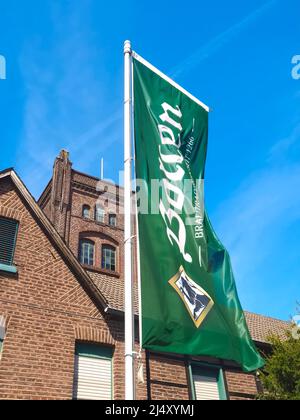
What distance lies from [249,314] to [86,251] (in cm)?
1667

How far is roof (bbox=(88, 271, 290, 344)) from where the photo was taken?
12172 mm

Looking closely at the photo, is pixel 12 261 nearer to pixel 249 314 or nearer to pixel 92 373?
A: pixel 92 373

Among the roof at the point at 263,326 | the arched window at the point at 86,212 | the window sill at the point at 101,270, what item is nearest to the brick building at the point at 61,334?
the roof at the point at 263,326

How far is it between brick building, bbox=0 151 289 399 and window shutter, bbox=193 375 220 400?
0.02m

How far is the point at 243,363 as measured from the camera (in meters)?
7.35

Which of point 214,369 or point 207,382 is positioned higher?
point 214,369

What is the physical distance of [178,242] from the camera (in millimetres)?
7203

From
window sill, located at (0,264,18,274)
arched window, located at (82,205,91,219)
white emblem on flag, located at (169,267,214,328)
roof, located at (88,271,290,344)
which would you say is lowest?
white emblem on flag, located at (169,267,214,328)

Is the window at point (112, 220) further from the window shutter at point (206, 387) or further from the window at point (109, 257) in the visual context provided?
the window shutter at point (206, 387)

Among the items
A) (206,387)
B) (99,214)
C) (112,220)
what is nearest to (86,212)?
(99,214)

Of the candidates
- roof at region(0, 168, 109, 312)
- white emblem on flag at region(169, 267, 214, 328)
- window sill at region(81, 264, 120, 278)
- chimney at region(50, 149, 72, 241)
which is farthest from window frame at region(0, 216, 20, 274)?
chimney at region(50, 149, 72, 241)

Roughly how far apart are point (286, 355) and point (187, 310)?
21.3ft

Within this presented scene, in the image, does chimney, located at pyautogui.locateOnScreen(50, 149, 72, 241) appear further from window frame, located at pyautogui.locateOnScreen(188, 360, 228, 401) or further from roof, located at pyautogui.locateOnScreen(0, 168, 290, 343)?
window frame, located at pyautogui.locateOnScreen(188, 360, 228, 401)

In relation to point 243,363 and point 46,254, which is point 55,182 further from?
point 243,363
